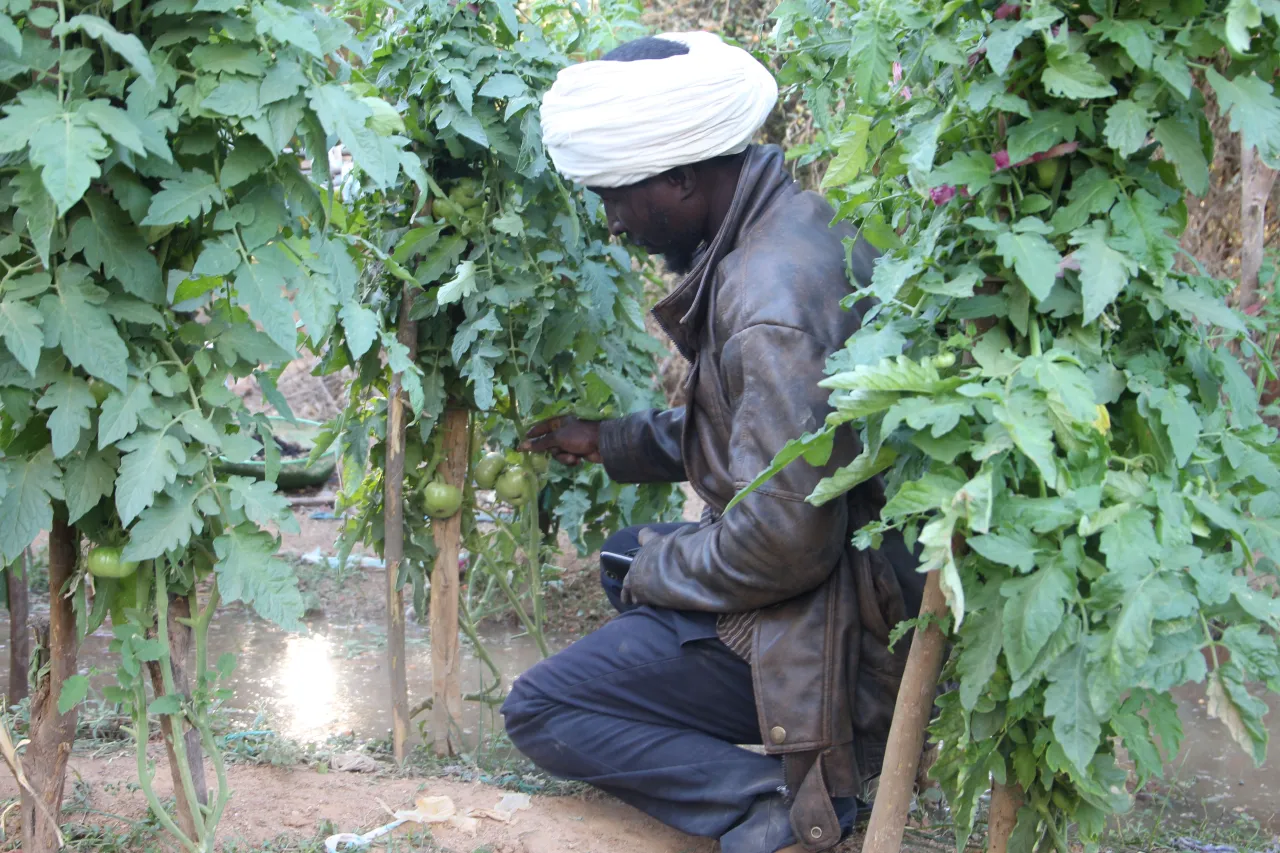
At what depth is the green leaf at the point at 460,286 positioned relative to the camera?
116 inches

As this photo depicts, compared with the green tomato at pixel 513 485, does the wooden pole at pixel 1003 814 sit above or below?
above

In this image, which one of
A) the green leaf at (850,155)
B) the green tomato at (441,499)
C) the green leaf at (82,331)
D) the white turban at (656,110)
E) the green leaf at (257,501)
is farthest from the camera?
the green tomato at (441,499)

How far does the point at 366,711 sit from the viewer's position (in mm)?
4234

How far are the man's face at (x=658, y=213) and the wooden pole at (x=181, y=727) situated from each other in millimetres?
1356

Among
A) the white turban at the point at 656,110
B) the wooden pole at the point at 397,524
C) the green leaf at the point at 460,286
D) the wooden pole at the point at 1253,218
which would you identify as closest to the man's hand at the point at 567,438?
the wooden pole at the point at 397,524

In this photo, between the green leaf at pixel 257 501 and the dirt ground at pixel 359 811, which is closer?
the green leaf at pixel 257 501

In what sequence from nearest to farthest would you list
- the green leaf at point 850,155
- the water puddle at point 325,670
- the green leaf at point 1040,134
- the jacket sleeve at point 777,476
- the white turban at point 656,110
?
the green leaf at point 1040,134
the green leaf at point 850,155
the jacket sleeve at point 777,476
the white turban at point 656,110
the water puddle at point 325,670

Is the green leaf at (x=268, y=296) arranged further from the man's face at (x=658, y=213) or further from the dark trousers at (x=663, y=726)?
the dark trousers at (x=663, y=726)

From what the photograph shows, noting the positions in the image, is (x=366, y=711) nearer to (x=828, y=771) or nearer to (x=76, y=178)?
(x=828, y=771)

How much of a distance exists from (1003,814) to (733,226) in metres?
1.41

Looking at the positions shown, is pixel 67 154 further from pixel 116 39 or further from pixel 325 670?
pixel 325 670

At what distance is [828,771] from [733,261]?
1180 mm

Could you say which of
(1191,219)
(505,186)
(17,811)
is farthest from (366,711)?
(1191,219)

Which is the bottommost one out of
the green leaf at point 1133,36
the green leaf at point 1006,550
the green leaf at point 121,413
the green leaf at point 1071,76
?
the green leaf at point 1006,550
